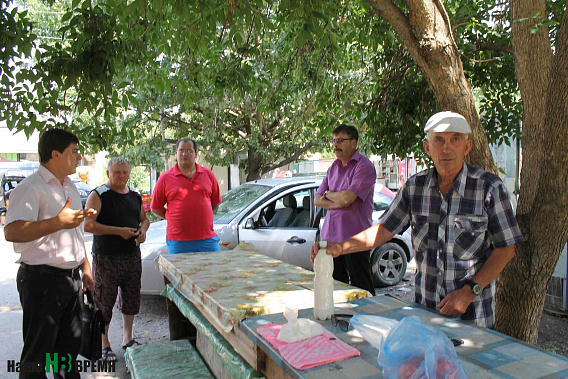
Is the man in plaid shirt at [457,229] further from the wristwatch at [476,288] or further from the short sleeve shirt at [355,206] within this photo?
the short sleeve shirt at [355,206]

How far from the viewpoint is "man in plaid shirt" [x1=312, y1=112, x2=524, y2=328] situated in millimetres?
2186

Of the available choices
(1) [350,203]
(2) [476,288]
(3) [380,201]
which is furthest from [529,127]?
(3) [380,201]

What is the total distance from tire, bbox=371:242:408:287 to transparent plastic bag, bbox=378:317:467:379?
5.44 m

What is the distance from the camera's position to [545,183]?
291 cm

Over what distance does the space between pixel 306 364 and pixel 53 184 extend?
2363mm

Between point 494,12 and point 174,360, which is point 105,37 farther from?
point 494,12

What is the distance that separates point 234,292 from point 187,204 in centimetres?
214

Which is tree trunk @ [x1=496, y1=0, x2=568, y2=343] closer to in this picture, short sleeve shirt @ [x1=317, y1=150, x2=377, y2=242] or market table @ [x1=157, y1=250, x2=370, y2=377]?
market table @ [x1=157, y1=250, x2=370, y2=377]

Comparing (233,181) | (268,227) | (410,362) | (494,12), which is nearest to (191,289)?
(410,362)

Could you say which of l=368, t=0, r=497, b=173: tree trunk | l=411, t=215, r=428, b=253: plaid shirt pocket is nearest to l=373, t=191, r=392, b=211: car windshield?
l=368, t=0, r=497, b=173: tree trunk

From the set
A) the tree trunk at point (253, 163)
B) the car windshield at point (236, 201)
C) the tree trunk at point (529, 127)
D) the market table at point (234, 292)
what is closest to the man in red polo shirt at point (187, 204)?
the market table at point (234, 292)

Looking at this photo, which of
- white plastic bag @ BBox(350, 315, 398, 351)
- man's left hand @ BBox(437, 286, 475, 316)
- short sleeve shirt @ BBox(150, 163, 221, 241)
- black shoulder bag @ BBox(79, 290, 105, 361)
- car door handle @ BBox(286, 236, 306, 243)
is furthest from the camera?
car door handle @ BBox(286, 236, 306, 243)

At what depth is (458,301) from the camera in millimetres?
2152

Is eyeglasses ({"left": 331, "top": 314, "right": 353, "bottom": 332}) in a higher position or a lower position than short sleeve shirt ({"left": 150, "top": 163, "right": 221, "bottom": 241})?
lower
